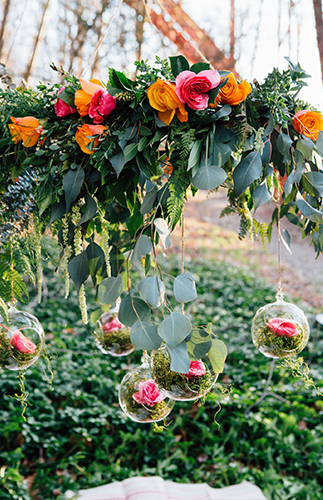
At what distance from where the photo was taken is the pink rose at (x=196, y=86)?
25.8 inches

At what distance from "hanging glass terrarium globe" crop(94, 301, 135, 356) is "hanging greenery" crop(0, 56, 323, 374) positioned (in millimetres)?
380

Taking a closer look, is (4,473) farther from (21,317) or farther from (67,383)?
(21,317)

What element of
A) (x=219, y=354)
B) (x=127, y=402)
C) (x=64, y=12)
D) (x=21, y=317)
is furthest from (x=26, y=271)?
(x=64, y=12)

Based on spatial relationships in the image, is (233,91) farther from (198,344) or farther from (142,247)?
(198,344)

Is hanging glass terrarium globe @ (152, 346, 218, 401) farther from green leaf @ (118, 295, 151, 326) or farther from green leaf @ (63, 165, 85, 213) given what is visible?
green leaf @ (63, 165, 85, 213)

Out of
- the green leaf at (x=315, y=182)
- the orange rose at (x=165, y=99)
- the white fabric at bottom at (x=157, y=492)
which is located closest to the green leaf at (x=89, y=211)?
the orange rose at (x=165, y=99)

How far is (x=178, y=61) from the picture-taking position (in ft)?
2.27

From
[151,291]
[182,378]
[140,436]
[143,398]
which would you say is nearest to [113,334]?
[143,398]

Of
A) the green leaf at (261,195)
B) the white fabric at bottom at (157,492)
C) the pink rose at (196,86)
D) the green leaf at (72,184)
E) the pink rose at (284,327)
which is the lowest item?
the white fabric at bottom at (157,492)

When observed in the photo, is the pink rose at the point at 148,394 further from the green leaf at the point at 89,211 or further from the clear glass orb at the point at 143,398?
the green leaf at the point at 89,211

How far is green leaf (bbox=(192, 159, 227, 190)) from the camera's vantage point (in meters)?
0.65

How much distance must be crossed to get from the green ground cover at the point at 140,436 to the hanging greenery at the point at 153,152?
164 centimetres

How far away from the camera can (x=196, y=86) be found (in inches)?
25.9

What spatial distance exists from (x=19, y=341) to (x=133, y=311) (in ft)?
1.09
